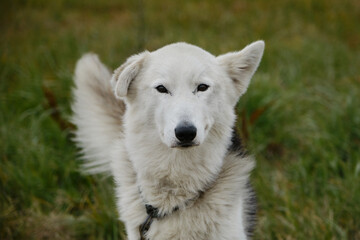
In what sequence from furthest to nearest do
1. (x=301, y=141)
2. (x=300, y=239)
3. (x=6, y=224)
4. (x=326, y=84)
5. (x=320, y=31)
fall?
(x=320, y=31) → (x=326, y=84) → (x=301, y=141) → (x=6, y=224) → (x=300, y=239)

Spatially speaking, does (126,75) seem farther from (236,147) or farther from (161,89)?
(236,147)

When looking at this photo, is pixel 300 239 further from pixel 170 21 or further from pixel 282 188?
pixel 170 21

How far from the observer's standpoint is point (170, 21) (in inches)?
287

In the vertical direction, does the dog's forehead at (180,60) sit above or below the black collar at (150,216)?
above

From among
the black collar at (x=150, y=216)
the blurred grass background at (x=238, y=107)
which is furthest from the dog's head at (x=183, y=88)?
the blurred grass background at (x=238, y=107)

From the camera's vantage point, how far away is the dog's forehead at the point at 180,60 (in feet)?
7.50

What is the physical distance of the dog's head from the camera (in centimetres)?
212

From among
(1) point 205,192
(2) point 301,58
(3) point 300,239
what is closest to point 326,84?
(2) point 301,58

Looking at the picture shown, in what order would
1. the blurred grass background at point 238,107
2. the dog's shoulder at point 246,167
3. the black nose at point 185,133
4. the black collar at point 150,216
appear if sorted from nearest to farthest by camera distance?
the black nose at point 185,133 < the black collar at point 150,216 < the dog's shoulder at point 246,167 < the blurred grass background at point 238,107

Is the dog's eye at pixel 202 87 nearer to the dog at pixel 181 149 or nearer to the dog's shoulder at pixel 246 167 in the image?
the dog at pixel 181 149

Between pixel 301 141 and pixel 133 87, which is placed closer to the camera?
pixel 133 87

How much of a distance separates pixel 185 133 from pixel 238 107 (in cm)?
235

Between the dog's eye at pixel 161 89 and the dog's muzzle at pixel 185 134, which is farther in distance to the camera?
the dog's eye at pixel 161 89

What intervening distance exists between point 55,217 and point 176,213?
1.39m
